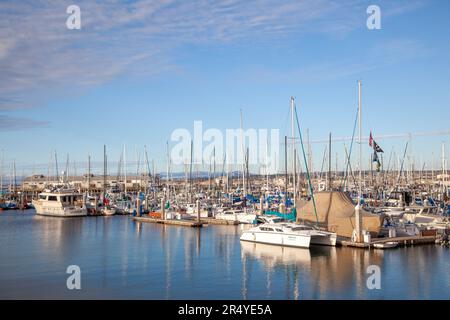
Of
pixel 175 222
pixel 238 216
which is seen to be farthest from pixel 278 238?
pixel 175 222

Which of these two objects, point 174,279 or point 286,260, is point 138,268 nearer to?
point 174,279

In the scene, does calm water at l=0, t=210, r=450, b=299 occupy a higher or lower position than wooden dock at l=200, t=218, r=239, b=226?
higher

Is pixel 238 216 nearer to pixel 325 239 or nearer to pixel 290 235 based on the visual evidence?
pixel 290 235

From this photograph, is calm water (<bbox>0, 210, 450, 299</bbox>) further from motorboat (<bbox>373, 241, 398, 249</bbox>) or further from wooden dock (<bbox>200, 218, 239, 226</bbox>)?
wooden dock (<bbox>200, 218, 239, 226</bbox>)

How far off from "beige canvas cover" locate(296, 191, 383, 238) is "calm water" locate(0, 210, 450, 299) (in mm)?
3135

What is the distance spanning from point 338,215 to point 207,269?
13.4m

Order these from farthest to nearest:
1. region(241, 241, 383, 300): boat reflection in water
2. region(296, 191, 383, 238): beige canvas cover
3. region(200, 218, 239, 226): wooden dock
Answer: region(200, 218, 239, 226): wooden dock → region(296, 191, 383, 238): beige canvas cover → region(241, 241, 383, 300): boat reflection in water

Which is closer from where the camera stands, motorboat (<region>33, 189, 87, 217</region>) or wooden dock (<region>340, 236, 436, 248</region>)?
wooden dock (<region>340, 236, 436, 248</region>)

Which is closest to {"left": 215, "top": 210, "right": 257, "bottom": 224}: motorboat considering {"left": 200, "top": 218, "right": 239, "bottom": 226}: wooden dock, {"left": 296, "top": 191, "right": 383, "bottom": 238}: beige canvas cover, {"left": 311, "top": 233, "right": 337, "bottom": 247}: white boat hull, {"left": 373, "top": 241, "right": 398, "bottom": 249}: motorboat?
{"left": 200, "top": 218, "right": 239, "bottom": 226}: wooden dock

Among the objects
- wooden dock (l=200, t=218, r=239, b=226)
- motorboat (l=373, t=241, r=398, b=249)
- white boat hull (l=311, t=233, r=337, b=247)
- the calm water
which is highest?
white boat hull (l=311, t=233, r=337, b=247)

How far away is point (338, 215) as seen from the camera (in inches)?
1473

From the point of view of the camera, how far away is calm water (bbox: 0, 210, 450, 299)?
22.9m
